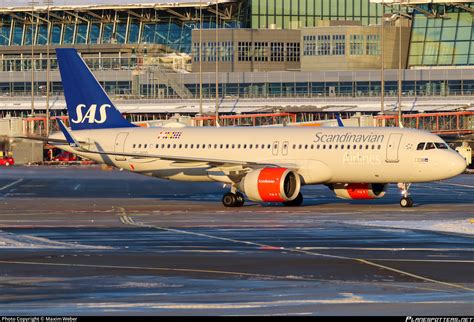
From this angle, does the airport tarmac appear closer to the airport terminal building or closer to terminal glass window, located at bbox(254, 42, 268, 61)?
the airport terminal building

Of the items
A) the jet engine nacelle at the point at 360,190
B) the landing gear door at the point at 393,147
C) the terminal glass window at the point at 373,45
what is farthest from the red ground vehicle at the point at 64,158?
the landing gear door at the point at 393,147

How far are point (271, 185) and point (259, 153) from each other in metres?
4.24

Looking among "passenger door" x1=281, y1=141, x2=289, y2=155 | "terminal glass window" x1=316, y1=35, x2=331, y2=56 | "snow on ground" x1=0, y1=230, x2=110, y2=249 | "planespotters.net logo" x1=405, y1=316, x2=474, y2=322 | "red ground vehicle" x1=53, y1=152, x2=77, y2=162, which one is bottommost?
"red ground vehicle" x1=53, y1=152, x2=77, y2=162

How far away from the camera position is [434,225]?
4634cm

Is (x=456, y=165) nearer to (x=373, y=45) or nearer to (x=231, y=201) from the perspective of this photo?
(x=231, y=201)

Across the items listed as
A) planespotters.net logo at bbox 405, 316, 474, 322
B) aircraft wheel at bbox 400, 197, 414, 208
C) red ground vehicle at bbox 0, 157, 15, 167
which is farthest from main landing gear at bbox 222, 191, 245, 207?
red ground vehicle at bbox 0, 157, 15, 167

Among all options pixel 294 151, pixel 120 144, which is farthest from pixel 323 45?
pixel 294 151

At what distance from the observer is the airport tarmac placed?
26.5m

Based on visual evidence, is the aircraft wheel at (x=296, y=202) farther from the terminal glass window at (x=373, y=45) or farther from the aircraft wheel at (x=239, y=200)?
the terminal glass window at (x=373, y=45)

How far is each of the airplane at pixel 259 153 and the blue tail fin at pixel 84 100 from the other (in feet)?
0.17

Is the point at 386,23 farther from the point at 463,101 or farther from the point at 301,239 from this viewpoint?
the point at 301,239

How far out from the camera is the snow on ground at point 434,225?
145 ft

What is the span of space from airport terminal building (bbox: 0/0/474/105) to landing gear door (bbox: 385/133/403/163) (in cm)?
8669

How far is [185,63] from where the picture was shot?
587 feet
